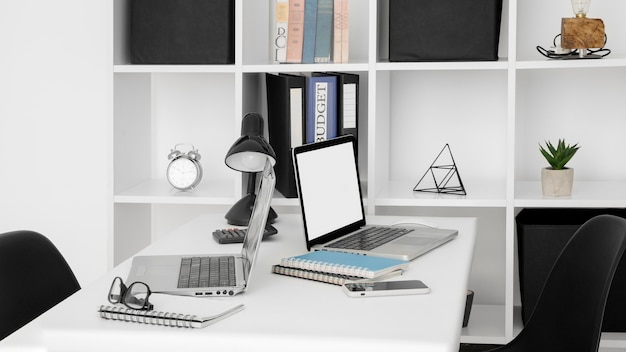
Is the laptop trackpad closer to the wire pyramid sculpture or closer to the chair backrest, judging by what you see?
the chair backrest

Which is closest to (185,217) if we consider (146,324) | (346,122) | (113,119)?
(113,119)

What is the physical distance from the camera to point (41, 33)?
3.39m

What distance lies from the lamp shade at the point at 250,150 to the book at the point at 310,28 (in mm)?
654

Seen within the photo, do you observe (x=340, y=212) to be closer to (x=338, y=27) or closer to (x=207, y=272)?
(x=207, y=272)

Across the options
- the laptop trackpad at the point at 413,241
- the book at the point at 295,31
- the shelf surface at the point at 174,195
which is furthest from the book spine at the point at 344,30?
the laptop trackpad at the point at 413,241

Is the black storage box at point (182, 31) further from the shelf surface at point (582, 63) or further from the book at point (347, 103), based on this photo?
the shelf surface at point (582, 63)

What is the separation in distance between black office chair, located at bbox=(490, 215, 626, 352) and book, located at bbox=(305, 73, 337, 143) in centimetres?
108

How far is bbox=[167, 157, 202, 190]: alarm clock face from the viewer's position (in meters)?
3.04

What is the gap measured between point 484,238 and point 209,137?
1.10 m

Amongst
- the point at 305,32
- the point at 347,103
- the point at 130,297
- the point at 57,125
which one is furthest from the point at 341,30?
the point at 130,297

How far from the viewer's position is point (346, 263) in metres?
1.83

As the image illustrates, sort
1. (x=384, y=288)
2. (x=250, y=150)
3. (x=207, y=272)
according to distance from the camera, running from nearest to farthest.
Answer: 1. (x=384, y=288)
2. (x=207, y=272)
3. (x=250, y=150)

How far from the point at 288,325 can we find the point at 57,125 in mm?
2222

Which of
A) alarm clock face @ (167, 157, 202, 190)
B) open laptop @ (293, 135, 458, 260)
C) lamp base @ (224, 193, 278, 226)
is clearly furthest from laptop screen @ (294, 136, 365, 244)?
alarm clock face @ (167, 157, 202, 190)
